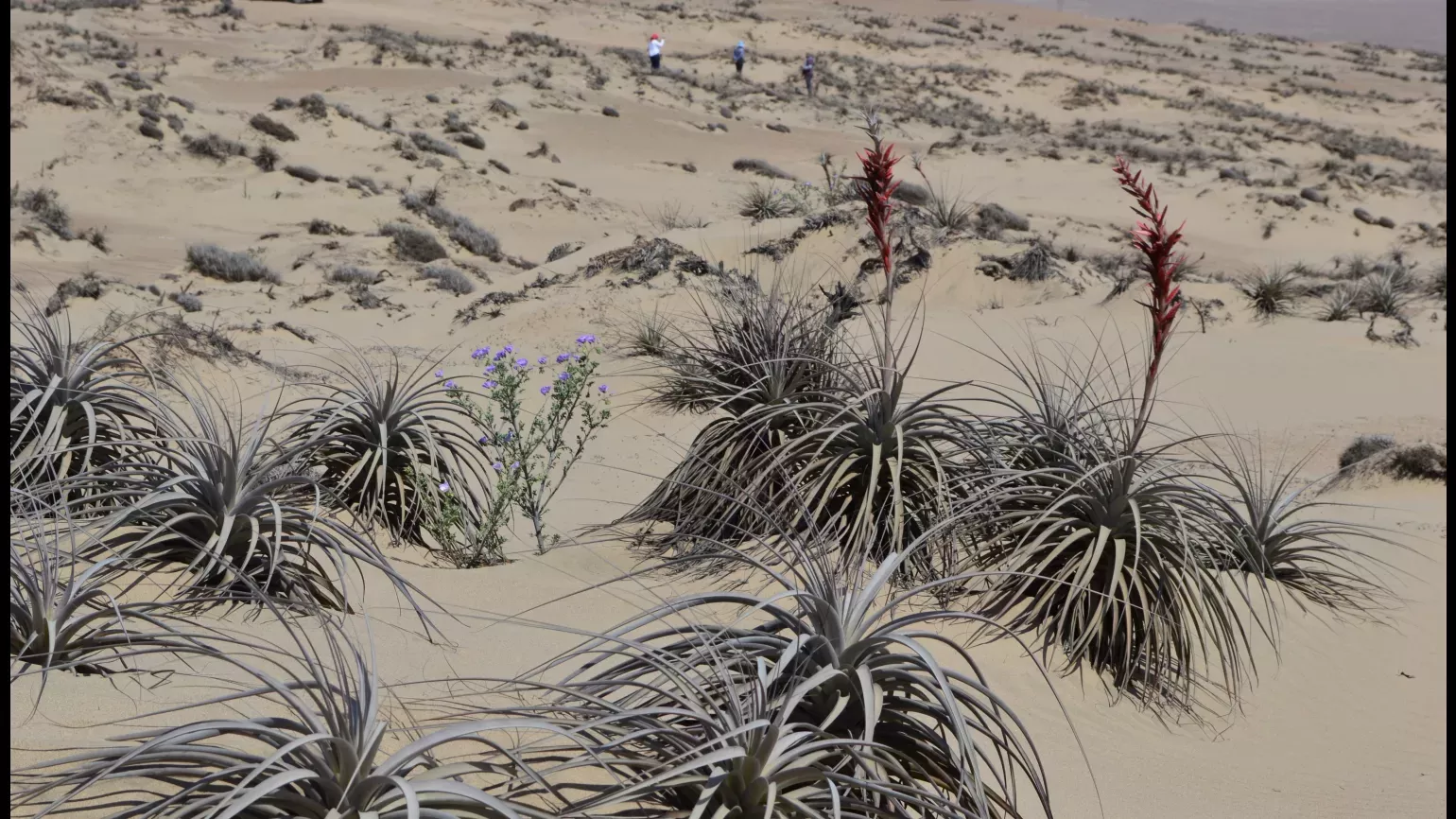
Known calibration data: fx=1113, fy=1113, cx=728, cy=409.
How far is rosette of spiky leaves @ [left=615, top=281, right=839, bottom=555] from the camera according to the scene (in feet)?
17.2

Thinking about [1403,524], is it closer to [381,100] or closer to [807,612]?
[807,612]

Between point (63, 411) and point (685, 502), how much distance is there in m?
2.74

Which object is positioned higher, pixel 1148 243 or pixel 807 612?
pixel 1148 243

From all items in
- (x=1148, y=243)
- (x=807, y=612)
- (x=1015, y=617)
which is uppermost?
(x=1148, y=243)

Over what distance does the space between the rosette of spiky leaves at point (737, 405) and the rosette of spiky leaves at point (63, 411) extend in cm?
232

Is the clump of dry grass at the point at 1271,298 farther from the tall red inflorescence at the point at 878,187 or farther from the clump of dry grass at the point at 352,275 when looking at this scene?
the clump of dry grass at the point at 352,275

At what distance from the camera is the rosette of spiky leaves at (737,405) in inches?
206

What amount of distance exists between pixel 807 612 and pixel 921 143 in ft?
100

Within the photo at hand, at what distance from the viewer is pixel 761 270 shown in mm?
11438

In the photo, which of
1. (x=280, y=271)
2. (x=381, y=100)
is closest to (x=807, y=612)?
(x=280, y=271)

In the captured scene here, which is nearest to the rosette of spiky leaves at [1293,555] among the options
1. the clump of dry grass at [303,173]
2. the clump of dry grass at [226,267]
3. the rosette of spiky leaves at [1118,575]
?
the rosette of spiky leaves at [1118,575]

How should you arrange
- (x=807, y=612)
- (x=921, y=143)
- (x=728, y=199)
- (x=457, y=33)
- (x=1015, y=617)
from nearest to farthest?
(x=807, y=612) < (x=1015, y=617) < (x=728, y=199) < (x=921, y=143) < (x=457, y=33)

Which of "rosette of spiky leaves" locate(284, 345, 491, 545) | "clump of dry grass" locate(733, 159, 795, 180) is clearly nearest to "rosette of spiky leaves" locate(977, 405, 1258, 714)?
"rosette of spiky leaves" locate(284, 345, 491, 545)

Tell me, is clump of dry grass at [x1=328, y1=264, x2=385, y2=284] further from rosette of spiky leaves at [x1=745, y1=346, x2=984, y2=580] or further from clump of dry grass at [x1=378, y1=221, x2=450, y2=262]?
rosette of spiky leaves at [x1=745, y1=346, x2=984, y2=580]
